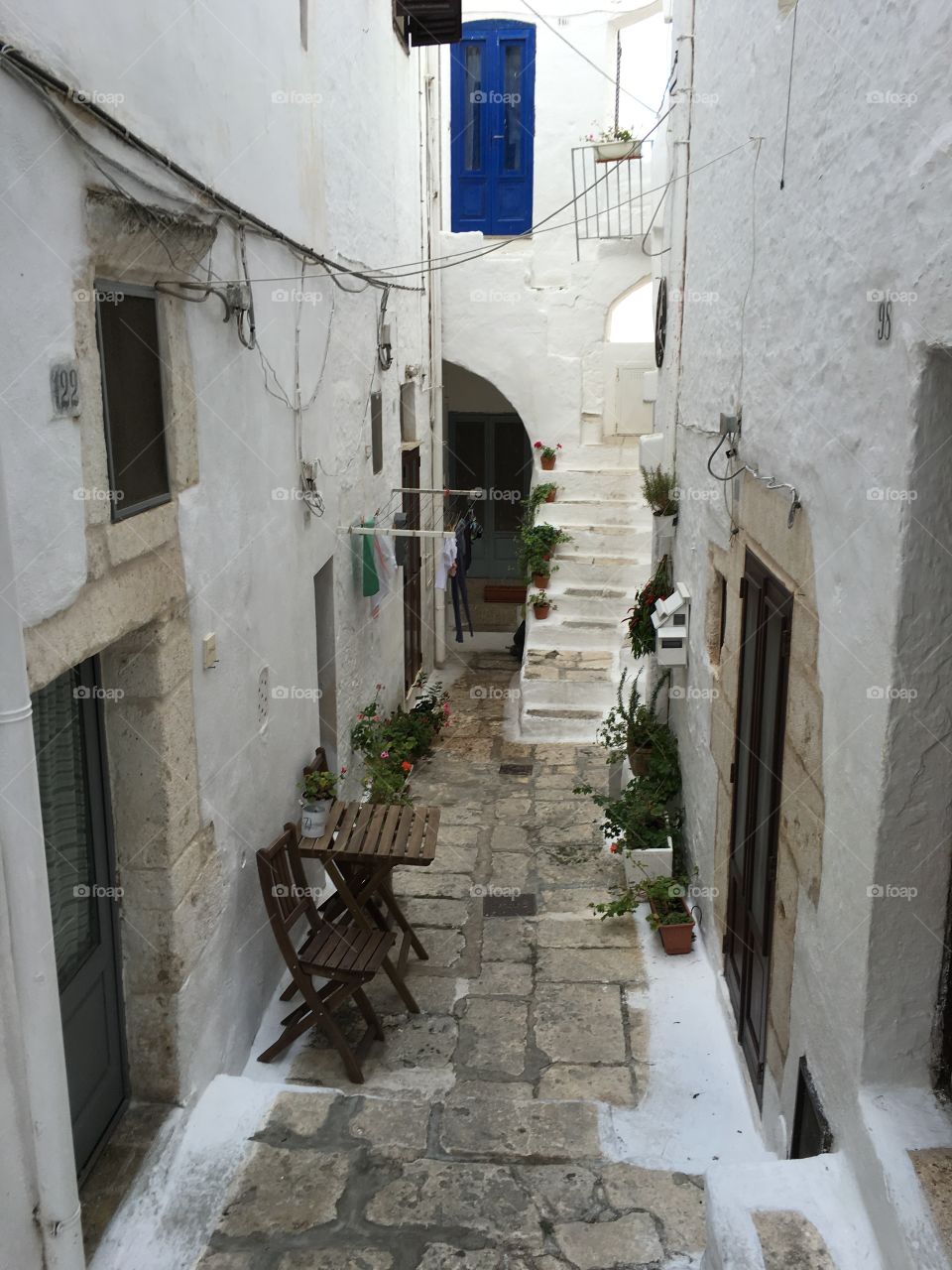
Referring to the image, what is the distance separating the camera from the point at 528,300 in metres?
12.4

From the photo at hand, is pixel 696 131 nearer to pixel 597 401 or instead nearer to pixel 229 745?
pixel 229 745

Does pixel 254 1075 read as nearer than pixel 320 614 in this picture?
Yes

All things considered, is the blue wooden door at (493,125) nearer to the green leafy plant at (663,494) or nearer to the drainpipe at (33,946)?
the green leafy plant at (663,494)

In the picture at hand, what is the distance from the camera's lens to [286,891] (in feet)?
16.9

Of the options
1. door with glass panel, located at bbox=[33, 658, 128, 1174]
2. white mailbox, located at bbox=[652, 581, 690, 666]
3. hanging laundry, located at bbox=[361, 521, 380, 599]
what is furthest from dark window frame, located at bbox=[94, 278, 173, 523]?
hanging laundry, located at bbox=[361, 521, 380, 599]

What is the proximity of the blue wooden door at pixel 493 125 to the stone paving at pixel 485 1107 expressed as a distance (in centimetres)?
769

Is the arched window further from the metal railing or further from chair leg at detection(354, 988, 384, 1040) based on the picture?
chair leg at detection(354, 988, 384, 1040)

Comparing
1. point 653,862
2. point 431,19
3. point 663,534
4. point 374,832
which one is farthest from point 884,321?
point 431,19

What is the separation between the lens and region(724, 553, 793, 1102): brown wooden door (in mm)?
4137

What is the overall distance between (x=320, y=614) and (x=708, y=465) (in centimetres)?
Answer: 271

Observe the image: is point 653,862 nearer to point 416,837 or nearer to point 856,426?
point 416,837

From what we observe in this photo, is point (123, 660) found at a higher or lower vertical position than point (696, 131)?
lower

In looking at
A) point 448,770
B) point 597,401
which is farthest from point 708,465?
point 597,401

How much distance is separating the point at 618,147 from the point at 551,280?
1589 millimetres
